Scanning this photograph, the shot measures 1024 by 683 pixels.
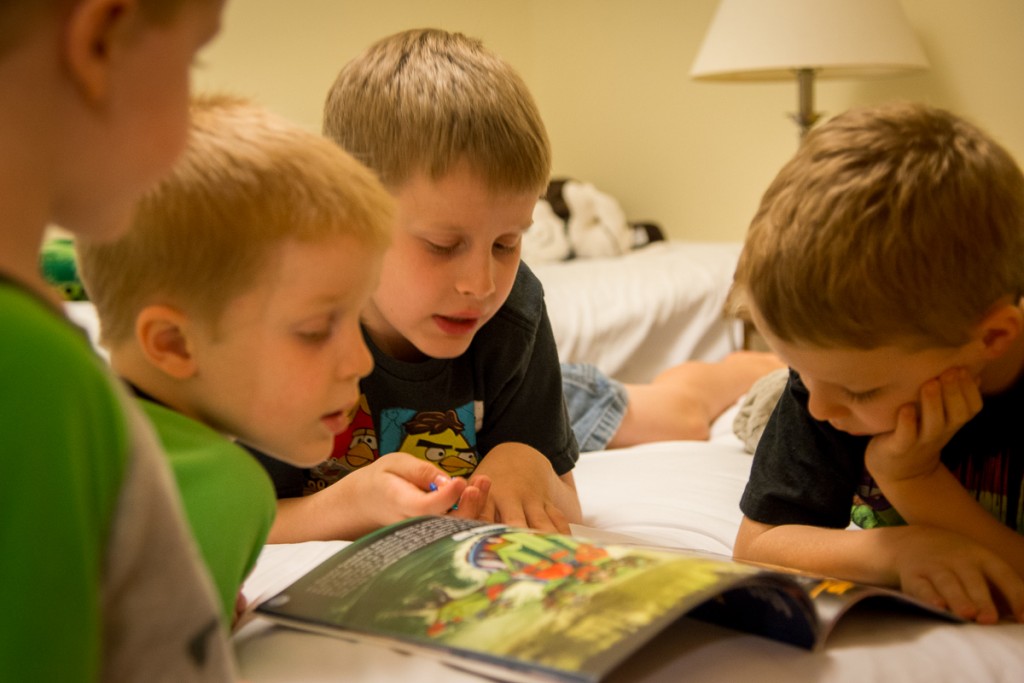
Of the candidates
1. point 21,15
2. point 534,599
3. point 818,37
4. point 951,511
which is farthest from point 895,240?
point 818,37

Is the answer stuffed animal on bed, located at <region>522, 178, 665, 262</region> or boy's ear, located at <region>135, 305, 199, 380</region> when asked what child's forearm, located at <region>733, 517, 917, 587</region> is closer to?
boy's ear, located at <region>135, 305, 199, 380</region>

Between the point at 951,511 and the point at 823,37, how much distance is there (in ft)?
5.21

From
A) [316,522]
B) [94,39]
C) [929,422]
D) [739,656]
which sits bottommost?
[316,522]

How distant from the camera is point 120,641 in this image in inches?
17.7

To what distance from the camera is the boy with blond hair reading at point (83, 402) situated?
41 centimetres

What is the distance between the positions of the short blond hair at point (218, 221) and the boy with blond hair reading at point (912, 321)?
0.32 m

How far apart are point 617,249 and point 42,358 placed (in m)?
2.42

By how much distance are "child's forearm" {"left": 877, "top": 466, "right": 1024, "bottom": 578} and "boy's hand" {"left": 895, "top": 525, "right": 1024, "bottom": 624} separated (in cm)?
3

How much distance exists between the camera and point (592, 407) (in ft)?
5.36

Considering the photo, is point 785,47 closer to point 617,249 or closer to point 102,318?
point 617,249

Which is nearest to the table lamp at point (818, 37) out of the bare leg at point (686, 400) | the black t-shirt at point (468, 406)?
the bare leg at point (686, 400)

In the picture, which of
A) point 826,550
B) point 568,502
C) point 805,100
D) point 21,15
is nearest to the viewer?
point 21,15

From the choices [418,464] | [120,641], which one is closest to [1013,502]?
[418,464]

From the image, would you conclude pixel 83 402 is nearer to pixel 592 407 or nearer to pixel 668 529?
pixel 668 529
